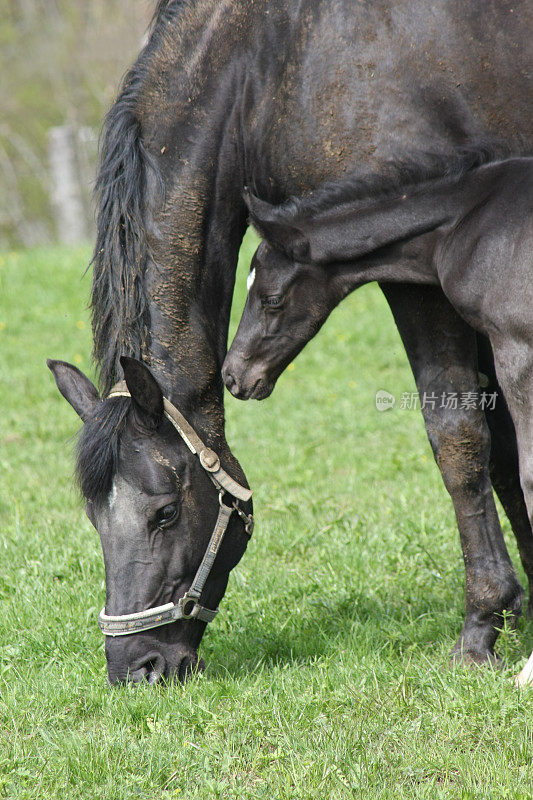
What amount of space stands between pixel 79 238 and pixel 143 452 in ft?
39.5

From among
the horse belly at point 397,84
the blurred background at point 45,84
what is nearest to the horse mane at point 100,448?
the horse belly at point 397,84

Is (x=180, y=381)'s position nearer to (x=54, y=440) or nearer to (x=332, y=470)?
(x=332, y=470)

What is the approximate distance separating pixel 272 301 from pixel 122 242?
65 centimetres

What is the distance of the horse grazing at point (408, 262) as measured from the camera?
106 inches

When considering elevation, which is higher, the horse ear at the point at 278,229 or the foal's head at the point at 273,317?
the horse ear at the point at 278,229

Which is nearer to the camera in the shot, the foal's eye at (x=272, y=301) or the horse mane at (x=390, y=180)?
the horse mane at (x=390, y=180)

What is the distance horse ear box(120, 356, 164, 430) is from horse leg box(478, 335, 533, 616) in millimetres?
1479

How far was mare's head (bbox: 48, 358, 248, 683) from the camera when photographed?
3164mm

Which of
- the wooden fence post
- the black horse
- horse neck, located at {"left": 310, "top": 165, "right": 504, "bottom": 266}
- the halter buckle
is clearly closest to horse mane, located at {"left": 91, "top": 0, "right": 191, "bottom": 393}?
the black horse

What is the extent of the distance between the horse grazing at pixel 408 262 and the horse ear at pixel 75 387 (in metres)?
0.57

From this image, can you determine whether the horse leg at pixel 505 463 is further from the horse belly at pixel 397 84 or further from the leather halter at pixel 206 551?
the leather halter at pixel 206 551

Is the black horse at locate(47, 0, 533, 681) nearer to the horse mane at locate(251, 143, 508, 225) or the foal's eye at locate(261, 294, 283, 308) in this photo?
the horse mane at locate(251, 143, 508, 225)

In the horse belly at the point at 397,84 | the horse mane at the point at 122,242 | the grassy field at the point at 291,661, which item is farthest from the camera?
the horse mane at the point at 122,242
